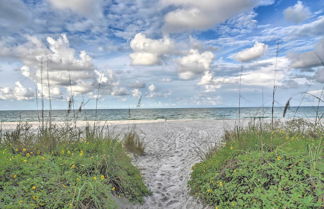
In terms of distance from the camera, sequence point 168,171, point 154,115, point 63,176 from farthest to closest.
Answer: point 154,115, point 168,171, point 63,176

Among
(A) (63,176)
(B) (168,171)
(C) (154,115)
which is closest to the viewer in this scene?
(A) (63,176)

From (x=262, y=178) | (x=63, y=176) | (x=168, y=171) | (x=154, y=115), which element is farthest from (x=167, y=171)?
(x=154, y=115)

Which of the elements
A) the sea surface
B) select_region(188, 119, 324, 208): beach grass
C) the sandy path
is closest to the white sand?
the sandy path

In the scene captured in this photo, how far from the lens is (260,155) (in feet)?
14.9

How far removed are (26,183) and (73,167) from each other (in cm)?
83

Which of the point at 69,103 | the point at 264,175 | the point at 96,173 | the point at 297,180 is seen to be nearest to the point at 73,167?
the point at 96,173

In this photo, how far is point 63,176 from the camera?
386cm

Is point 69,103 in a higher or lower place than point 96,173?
higher

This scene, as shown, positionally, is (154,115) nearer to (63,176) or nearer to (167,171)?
(167,171)

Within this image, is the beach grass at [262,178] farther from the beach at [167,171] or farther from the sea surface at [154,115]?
the sea surface at [154,115]

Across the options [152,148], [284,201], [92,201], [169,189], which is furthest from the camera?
[152,148]

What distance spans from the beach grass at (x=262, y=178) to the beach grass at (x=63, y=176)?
138 centimetres

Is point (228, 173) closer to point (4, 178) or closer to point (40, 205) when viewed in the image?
point (40, 205)

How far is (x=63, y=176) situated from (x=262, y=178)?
322cm
